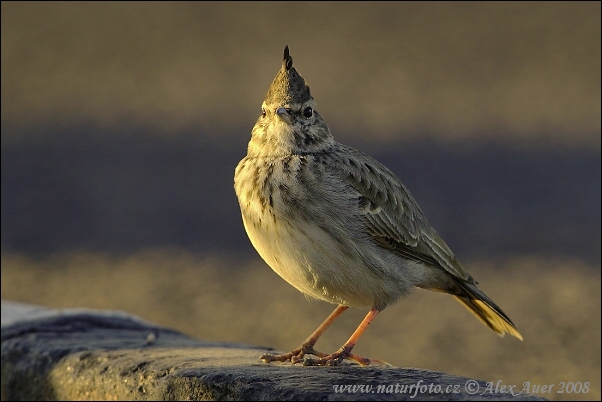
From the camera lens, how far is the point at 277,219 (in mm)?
5617

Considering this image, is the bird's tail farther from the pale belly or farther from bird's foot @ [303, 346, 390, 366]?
bird's foot @ [303, 346, 390, 366]

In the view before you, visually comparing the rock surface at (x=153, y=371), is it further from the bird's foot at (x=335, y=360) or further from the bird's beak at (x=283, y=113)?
the bird's beak at (x=283, y=113)

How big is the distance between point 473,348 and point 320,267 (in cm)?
489

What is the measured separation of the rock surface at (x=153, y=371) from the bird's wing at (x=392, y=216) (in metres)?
0.75

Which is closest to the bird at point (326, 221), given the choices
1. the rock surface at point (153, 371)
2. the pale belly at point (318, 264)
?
the pale belly at point (318, 264)

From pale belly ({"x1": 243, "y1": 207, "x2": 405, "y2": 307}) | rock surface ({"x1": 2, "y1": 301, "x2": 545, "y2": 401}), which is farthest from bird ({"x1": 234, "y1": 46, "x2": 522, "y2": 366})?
rock surface ({"x1": 2, "y1": 301, "x2": 545, "y2": 401})

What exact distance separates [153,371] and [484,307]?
198cm

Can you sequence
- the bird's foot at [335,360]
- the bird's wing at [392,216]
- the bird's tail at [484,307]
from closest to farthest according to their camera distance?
the bird's foot at [335,360]
the bird's wing at [392,216]
the bird's tail at [484,307]

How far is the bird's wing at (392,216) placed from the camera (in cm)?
597

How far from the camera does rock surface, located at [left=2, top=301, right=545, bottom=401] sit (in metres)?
4.93

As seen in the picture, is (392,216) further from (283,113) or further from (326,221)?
(283,113)

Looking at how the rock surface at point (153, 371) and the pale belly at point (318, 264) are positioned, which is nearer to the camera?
the rock surface at point (153, 371)

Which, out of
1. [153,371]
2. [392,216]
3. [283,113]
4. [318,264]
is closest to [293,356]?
[318,264]

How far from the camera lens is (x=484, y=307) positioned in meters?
6.49
